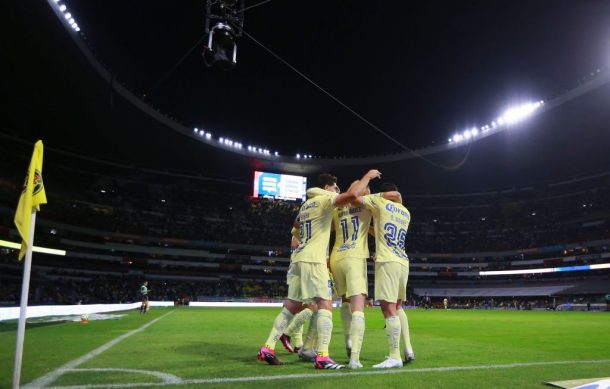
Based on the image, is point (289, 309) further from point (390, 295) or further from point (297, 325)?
point (390, 295)

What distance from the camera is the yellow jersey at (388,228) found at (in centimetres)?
657

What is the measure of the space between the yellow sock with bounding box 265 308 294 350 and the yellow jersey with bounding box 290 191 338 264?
78cm

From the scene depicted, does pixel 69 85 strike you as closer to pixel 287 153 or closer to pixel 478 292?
pixel 287 153

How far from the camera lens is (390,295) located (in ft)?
20.6

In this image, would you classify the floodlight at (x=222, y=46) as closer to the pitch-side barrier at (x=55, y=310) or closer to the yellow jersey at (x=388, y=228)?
the yellow jersey at (x=388, y=228)

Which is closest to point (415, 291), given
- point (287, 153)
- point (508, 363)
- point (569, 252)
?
point (569, 252)

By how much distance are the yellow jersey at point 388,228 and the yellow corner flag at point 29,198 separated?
14.0 ft

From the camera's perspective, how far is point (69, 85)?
38.0m

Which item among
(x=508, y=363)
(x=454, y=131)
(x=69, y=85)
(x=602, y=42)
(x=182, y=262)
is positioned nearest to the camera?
(x=508, y=363)

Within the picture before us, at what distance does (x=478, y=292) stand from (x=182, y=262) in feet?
156

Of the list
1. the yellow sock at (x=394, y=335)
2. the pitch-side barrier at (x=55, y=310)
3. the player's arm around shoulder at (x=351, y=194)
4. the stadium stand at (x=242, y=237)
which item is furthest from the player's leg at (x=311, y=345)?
the stadium stand at (x=242, y=237)

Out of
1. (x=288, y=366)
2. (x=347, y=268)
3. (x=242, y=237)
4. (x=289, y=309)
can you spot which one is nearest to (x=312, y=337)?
(x=289, y=309)

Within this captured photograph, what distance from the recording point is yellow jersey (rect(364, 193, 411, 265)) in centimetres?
657

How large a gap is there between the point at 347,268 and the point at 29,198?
4.05 m
